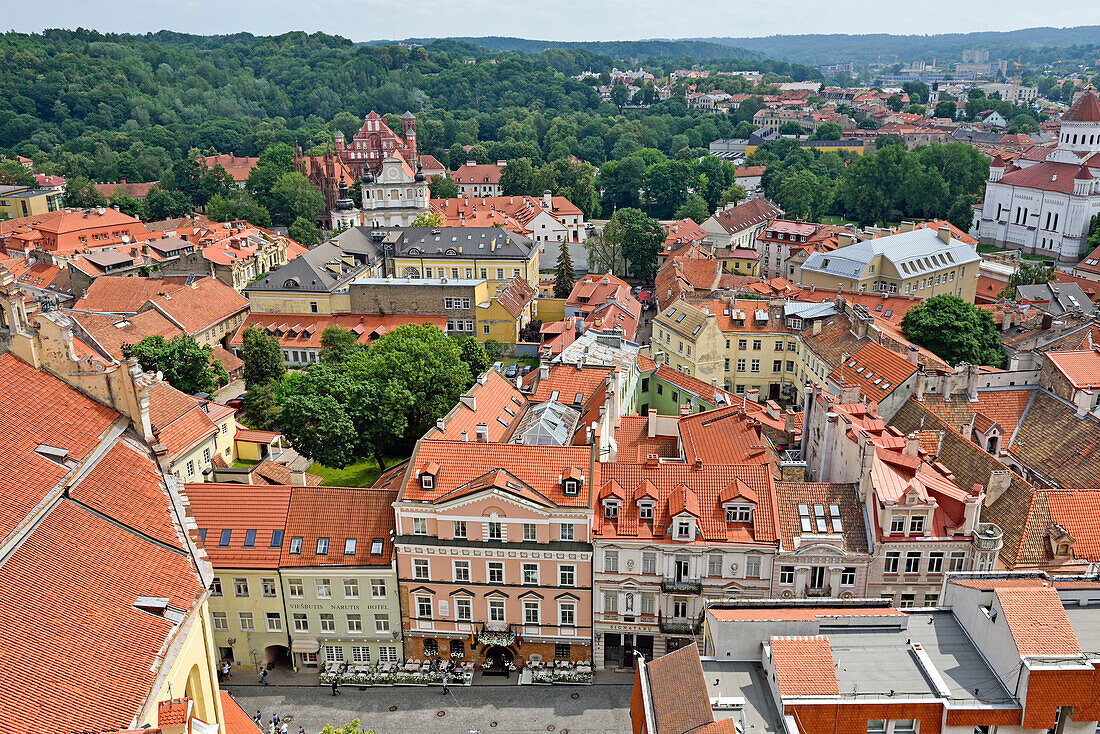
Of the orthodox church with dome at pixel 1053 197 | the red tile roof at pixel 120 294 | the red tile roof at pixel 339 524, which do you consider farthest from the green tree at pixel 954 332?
the red tile roof at pixel 120 294

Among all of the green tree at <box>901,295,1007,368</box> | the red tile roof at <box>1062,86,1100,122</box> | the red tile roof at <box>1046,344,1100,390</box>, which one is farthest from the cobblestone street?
the red tile roof at <box>1062,86,1100,122</box>

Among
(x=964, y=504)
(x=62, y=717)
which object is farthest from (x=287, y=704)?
(x=964, y=504)

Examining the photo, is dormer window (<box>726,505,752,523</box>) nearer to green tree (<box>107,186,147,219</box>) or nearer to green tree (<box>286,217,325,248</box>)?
green tree (<box>286,217,325,248</box>)

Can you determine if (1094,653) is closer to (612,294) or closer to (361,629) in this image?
(361,629)

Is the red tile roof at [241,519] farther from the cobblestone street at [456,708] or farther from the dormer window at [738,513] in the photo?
the dormer window at [738,513]

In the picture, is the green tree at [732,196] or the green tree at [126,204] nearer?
the green tree at [126,204]
